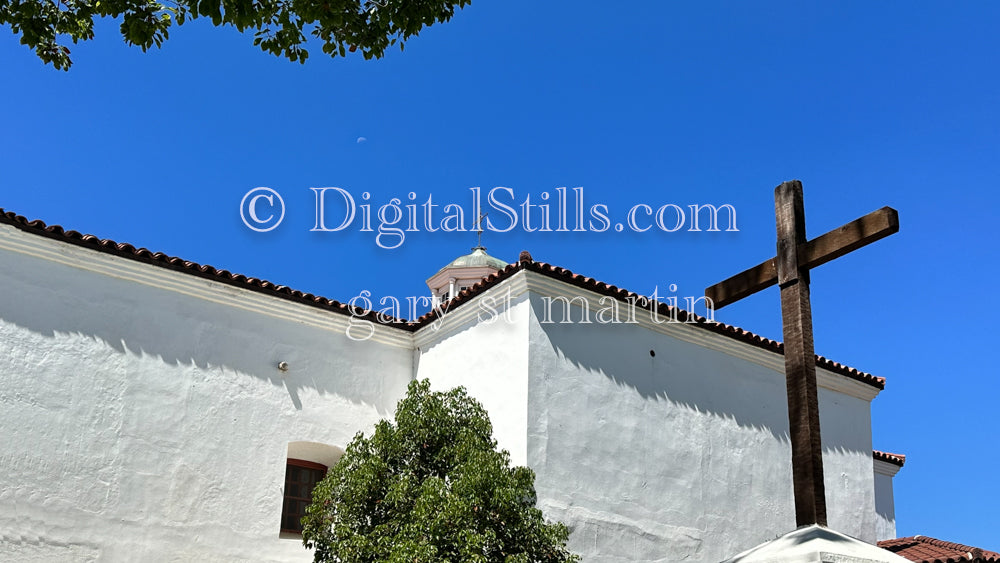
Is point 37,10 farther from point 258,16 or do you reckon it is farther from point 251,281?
point 251,281

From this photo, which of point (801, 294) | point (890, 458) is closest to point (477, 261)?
point (890, 458)

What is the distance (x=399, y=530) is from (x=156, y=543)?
2.88 metres

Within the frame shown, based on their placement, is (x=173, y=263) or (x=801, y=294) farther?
(x=173, y=263)

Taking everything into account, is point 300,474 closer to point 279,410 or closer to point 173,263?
point 279,410

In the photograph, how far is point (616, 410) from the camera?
1101cm

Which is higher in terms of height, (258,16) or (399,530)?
(258,16)

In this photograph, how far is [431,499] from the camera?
8.42 metres

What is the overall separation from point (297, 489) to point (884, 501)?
9702mm

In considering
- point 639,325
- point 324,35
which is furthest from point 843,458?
point 324,35

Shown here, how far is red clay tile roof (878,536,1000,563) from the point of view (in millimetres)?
11203

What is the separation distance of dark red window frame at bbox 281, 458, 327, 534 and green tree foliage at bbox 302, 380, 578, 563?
162cm

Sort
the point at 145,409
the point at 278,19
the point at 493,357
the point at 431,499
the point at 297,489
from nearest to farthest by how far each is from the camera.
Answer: the point at 278,19
the point at 431,499
the point at 145,409
the point at 493,357
the point at 297,489

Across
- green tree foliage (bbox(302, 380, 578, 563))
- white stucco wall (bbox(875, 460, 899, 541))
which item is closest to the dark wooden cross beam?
green tree foliage (bbox(302, 380, 578, 563))

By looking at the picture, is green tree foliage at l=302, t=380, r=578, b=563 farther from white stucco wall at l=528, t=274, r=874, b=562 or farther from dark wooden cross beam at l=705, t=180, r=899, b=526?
dark wooden cross beam at l=705, t=180, r=899, b=526
